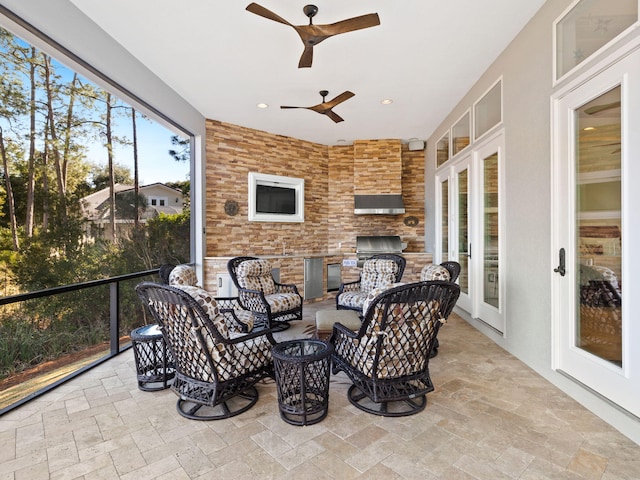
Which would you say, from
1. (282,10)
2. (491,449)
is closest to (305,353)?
(491,449)

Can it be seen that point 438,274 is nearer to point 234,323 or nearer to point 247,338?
point 247,338

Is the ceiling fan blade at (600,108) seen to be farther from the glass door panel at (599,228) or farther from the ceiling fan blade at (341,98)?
the ceiling fan blade at (341,98)

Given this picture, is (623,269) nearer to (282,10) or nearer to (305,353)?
(305,353)

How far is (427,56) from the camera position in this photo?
11.4 feet

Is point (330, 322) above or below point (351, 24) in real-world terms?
below

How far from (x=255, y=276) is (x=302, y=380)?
2.50m

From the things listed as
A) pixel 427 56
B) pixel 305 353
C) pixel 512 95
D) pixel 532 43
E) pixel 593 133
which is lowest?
pixel 305 353

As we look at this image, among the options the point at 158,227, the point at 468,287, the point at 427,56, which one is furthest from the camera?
the point at 158,227

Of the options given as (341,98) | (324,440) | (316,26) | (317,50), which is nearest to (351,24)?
(316,26)

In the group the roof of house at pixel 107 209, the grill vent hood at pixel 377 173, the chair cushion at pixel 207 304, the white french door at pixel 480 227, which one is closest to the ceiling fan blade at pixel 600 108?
the white french door at pixel 480 227

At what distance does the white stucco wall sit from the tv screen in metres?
3.89

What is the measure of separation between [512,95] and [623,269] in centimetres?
208

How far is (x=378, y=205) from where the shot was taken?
21.0 ft

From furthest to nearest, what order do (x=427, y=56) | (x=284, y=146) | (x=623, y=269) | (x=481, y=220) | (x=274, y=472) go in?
1. (x=284, y=146)
2. (x=481, y=220)
3. (x=427, y=56)
4. (x=623, y=269)
5. (x=274, y=472)
